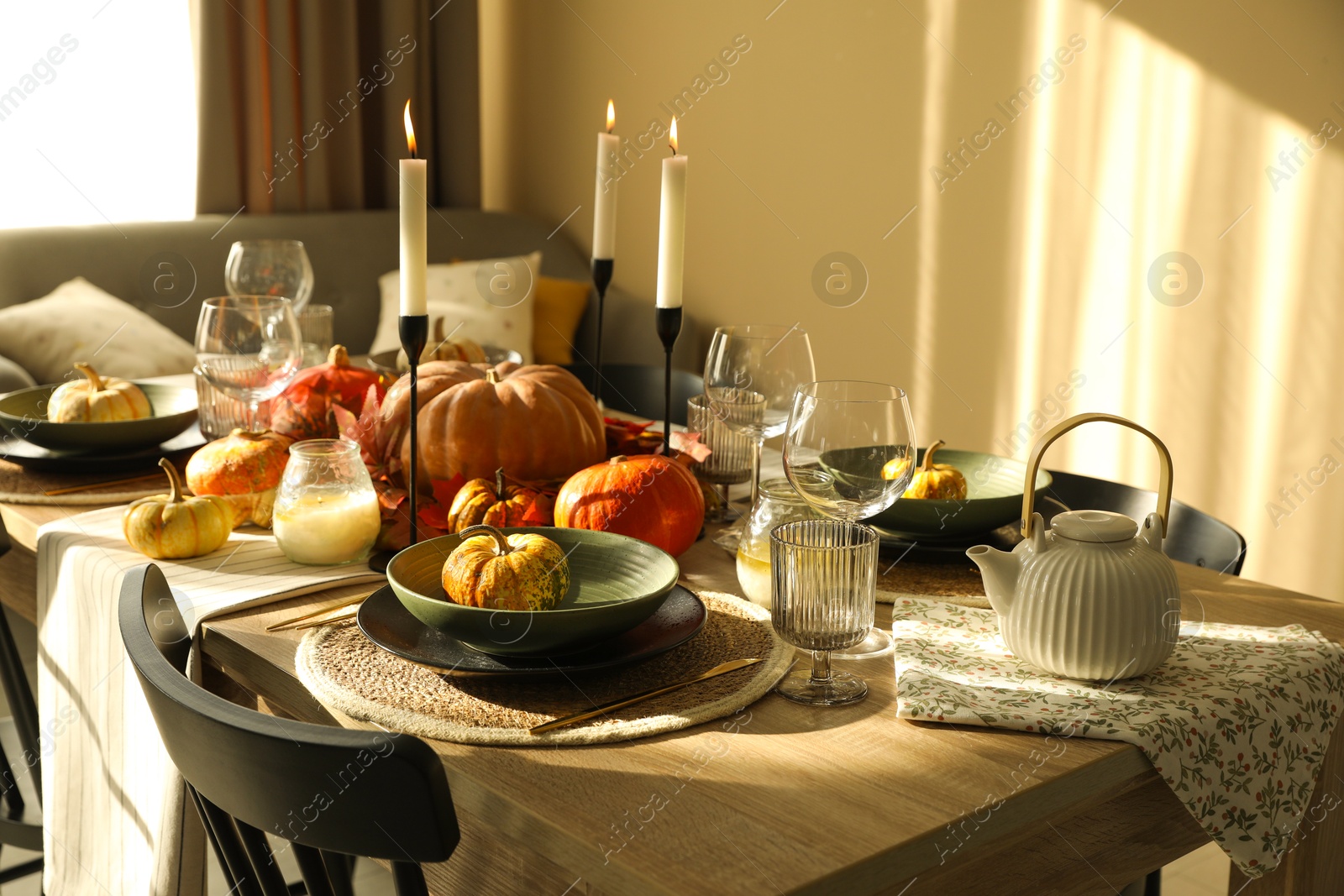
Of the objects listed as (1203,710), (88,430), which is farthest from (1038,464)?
(88,430)

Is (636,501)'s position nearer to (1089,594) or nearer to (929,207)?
(1089,594)

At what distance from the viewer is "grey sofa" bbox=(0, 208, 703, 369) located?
3.22m

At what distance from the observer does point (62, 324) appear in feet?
9.78

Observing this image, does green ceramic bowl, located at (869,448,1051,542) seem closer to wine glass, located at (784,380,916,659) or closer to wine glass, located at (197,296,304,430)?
wine glass, located at (784,380,916,659)

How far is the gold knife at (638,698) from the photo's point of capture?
2.71ft

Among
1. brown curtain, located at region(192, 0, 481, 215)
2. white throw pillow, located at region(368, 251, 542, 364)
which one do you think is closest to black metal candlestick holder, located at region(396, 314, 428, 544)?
white throw pillow, located at region(368, 251, 542, 364)

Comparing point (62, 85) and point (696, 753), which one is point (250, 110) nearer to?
point (62, 85)

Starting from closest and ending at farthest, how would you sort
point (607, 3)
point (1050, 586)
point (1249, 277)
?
point (1050, 586) → point (1249, 277) → point (607, 3)

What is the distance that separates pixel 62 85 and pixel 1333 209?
3.33m

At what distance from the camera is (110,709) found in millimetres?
1182

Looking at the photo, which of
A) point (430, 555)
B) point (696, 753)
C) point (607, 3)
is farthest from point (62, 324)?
point (696, 753)

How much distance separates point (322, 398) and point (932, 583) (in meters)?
0.79

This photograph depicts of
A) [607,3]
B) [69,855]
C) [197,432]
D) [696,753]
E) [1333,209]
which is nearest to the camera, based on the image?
[696,753]

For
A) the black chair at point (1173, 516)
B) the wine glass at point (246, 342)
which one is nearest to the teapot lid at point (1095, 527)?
the black chair at point (1173, 516)
